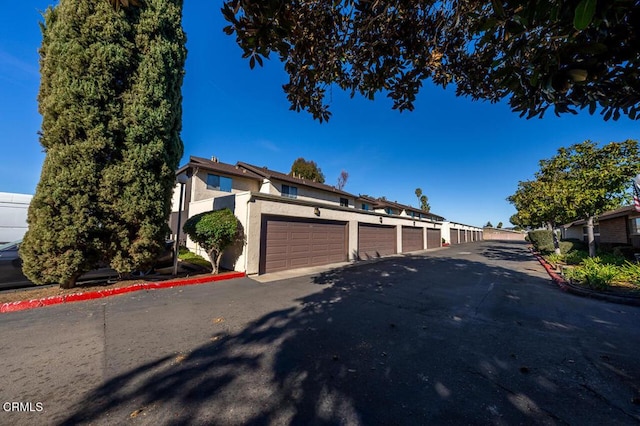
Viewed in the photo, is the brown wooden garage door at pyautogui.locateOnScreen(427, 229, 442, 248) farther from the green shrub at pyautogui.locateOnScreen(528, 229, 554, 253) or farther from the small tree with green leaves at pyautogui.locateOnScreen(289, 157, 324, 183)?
the small tree with green leaves at pyautogui.locateOnScreen(289, 157, 324, 183)

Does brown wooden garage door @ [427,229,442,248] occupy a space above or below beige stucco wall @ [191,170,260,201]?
below

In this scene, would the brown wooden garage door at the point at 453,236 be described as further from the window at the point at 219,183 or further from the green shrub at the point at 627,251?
the window at the point at 219,183

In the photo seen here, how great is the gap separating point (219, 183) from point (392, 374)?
17.6 meters

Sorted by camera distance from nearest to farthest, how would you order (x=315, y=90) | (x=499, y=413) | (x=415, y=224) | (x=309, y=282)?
(x=499, y=413) < (x=315, y=90) < (x=309, y=282) < (x=415, y=224)

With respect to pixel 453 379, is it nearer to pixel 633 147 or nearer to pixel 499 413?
pixel 499 413

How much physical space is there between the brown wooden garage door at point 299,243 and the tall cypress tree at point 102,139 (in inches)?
151

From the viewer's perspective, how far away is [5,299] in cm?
541

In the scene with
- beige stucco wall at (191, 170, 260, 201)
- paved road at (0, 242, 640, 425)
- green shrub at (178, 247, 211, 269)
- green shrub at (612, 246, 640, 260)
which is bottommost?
paved road at (0, 242, 640, 425)

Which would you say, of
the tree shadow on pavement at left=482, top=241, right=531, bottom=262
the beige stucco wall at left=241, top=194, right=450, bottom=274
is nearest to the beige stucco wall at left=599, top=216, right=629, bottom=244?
the tree shadow on pavement at left=482, top=241, right=531, bottom=262

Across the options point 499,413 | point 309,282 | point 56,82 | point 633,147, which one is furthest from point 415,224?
point 56,82

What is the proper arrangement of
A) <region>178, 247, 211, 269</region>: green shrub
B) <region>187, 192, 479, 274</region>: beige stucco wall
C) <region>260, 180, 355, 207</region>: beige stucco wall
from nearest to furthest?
<region>187, 192, 479, 274</region>: beige stucco wall
<region>178, 247, 211, 269</region>: green shrub
<region>260, 180, 355, 207</region>: beige stucco wall

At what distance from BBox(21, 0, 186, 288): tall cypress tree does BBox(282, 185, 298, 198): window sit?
1336 centimetres

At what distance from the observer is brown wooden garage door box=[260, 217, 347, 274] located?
10031 millimetres

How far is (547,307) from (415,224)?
17364 mm
